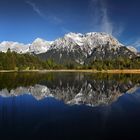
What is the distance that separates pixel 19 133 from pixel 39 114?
10.5m

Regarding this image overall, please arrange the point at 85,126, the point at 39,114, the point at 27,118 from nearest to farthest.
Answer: the point at 85,126 → the point at 27,118 → the point at 39,114

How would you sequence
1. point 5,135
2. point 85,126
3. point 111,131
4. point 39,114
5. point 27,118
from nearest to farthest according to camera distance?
1. point 5,135
2. point 111,131
3. point 85,126
4. point 27,118
5. point 39,114

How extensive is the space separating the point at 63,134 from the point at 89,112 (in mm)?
13333

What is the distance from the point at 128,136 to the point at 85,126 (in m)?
5.75

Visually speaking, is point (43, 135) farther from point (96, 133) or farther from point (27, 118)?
point (27, 118)

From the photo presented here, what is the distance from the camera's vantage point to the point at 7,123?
103ft

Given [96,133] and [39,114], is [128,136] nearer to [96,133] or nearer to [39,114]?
[96,133]

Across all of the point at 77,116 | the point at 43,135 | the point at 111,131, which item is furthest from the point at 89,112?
the point at 43,135

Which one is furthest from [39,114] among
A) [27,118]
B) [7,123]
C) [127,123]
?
[127,123]

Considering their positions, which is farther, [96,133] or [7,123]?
[7,123]

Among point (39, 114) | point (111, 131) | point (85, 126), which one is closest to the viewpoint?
point (111, 131)

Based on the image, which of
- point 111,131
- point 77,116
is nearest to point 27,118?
point 77,116

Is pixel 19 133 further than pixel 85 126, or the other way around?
pixel 85 126

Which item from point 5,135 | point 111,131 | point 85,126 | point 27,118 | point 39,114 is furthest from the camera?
point 39,114
